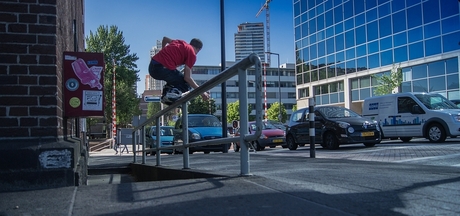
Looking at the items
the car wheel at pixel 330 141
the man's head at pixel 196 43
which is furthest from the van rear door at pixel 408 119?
the man's head at pixel 196 43

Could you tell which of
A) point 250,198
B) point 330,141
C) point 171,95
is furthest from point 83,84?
point 330,141

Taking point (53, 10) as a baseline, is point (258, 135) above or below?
below

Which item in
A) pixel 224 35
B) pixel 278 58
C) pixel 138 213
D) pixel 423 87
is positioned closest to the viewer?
pixel 138 213

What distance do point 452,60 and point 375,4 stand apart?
361 inches

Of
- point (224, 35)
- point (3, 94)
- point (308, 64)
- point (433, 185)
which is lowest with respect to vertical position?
point (433, 185)

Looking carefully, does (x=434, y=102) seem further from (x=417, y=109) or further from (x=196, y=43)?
(x=196, y=43)

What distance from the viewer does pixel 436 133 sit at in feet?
43.0

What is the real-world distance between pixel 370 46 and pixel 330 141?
25.7 m

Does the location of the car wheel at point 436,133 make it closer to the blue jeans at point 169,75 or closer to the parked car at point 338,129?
the parked car at point 338,129

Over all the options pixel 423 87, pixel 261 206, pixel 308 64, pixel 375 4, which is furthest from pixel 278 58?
pixel 261 206

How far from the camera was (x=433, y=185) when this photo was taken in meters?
3.12

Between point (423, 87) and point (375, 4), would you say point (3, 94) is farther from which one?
point (375, 4)

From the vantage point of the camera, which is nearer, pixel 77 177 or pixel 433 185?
pixel 433 185

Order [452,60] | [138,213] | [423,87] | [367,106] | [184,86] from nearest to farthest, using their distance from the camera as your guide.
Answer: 1. [138,213]
2. [184,86]
3. [367,106]
4. [452,60]
5. [423,87]
